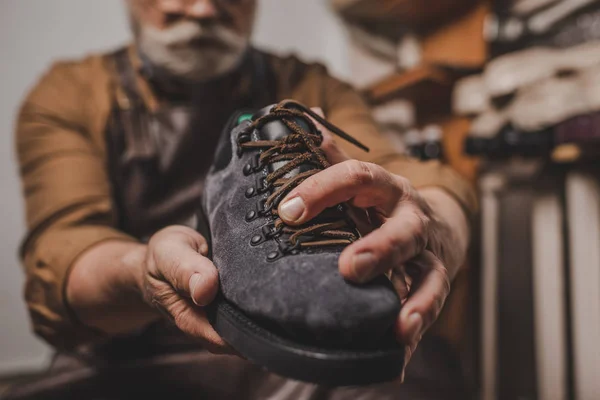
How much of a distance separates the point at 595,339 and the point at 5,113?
1619 millimetres

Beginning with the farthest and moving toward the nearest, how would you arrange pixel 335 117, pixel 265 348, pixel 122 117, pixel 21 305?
pixel 21 305 < pixel 122 117 < pixel 335 117 < pixel 265 348

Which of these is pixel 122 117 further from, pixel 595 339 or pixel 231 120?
pixel 595 339

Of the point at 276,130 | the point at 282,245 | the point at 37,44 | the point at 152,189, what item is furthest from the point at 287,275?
the point at 37,44

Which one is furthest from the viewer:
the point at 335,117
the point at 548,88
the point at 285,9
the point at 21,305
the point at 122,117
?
the point at 285,9

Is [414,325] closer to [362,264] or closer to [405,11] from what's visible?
[362,264]

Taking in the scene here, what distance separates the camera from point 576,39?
797 millimetres

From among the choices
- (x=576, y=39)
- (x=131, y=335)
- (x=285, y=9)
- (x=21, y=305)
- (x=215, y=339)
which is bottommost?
(x=21, y=305)

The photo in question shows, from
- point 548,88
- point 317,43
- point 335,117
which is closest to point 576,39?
point 548,88

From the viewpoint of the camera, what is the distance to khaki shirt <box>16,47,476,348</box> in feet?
1.56

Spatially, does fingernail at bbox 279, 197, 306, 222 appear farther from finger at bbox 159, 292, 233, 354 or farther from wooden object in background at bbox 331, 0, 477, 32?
wooden object in background at bbox 331, 0, 477, 32

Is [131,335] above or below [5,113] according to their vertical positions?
below

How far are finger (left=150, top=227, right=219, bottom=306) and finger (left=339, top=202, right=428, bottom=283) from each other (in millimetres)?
102

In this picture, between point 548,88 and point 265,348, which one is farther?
point 548,88

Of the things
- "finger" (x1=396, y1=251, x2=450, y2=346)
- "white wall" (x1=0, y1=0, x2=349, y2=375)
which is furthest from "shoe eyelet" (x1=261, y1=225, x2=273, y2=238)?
"white wall" (x1=0, y1=0, x2=349, y2=375)
